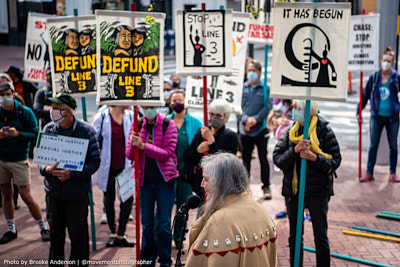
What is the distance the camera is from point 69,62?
22.7 feet

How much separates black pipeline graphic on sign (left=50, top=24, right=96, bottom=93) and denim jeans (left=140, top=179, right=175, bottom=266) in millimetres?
1560

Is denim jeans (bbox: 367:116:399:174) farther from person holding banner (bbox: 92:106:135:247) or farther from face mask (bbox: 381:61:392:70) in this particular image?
person holding banner (bbox: 92:106:135:247)

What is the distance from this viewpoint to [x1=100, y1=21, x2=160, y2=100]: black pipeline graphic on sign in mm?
5879

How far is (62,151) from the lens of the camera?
580 centimetres

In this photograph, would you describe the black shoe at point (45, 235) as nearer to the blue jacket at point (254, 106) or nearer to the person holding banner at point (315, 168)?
the person holding banner at point (315, 168)

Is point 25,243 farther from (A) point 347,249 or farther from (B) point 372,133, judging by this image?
(B) point 372,133

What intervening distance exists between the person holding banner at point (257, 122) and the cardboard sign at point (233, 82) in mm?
791

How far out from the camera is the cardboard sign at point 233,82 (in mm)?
8242

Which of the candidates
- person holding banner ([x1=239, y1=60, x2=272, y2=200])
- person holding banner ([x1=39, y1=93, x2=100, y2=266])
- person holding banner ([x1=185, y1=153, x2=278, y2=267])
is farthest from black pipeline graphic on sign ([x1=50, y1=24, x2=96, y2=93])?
person holding banner ([x1=185, y1=153, x2=278, y2=267])

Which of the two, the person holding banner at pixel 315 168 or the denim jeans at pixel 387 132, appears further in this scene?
the denim jeans at pixel 387 132

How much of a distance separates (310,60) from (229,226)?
2.47 m

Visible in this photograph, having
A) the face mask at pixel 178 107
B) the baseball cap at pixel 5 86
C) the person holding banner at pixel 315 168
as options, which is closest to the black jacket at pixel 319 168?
the person holding banner at pixel 315 168

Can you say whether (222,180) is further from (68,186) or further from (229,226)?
(68,186)

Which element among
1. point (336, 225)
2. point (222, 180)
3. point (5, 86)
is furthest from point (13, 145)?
point (336, 225)
